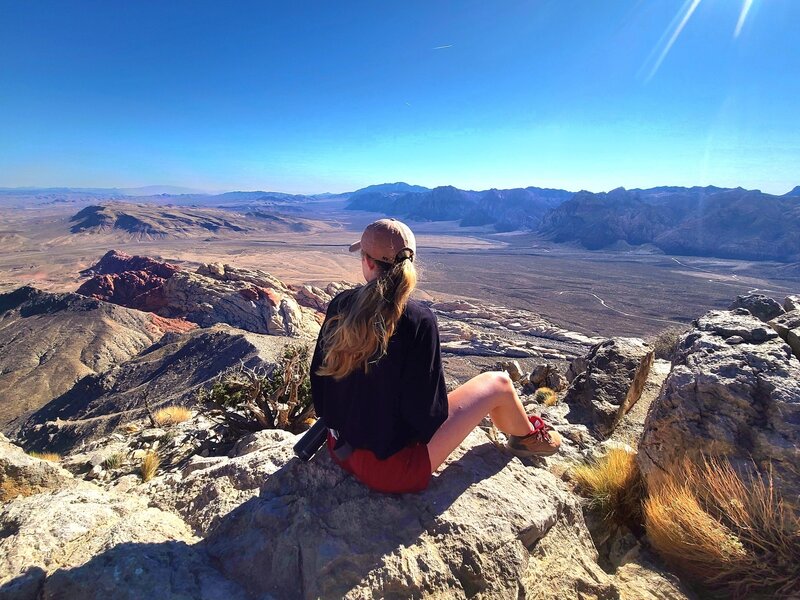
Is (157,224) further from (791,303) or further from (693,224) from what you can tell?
(693,224)

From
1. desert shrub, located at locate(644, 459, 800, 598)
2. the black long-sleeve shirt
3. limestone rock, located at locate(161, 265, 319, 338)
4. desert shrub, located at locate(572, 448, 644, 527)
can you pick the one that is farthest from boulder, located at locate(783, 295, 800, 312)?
limestone rock, located at locate(161, 265, 319, 338)

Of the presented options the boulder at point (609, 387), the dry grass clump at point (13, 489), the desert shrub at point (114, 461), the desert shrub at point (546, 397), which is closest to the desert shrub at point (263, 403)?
the desert shrub at point (114, 461)

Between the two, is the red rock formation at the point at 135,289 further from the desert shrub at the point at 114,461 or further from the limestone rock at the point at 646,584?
the limestone rock at the point at 646,584

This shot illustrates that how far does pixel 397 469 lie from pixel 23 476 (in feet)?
9.35

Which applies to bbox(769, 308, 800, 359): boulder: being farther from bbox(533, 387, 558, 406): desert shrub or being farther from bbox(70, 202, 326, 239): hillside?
bbox(70, 202, 326, 239): hillside

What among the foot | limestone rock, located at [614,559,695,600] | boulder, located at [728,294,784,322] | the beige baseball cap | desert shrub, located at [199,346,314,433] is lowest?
desert shrub, located at [199,346,314,433]

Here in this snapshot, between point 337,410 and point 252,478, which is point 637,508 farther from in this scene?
point 252,478

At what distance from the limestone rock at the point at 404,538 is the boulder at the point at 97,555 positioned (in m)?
0.17

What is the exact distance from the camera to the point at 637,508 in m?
2.62

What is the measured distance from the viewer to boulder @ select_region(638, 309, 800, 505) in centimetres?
235

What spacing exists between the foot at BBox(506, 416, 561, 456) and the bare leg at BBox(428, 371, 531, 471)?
0.08 m

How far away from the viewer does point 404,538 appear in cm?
200

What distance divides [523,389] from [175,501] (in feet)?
23.5

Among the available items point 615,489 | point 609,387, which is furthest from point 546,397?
point 615,489
